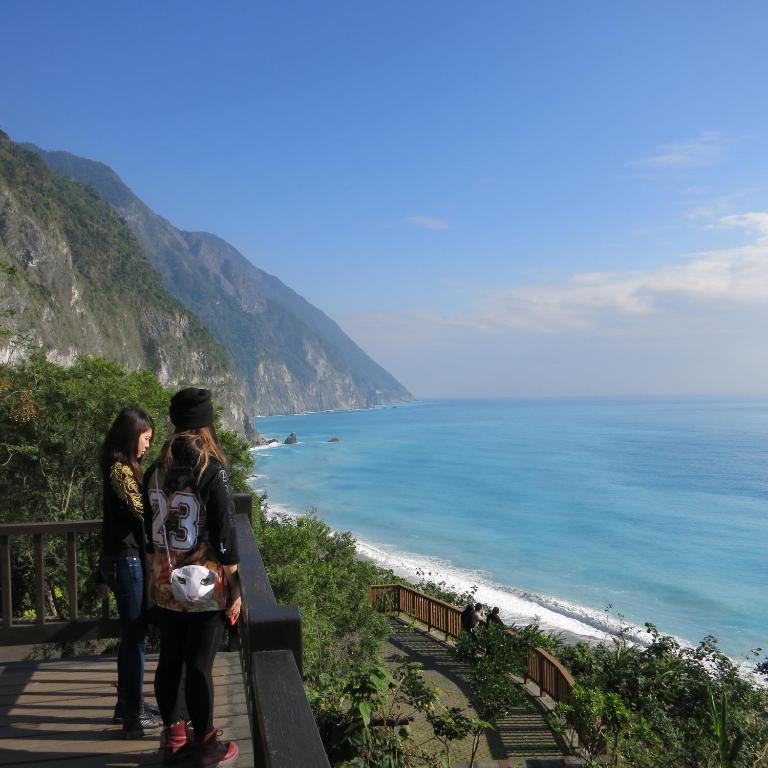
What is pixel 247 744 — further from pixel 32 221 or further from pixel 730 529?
pixel 32 221

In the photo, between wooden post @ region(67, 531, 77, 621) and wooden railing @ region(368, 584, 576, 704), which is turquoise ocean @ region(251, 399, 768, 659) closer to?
wooden railing @ region(368, 584, 576, 704)

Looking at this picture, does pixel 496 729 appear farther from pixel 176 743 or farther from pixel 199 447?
pixel 199 447

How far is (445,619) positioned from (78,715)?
494 inches

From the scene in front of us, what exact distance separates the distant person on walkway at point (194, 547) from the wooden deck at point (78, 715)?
1.68 feet

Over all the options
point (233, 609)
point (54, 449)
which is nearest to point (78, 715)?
point (233, 609)

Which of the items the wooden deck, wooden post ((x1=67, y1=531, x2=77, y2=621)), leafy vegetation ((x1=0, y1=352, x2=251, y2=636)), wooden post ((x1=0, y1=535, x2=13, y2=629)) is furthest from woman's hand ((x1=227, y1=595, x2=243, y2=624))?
leafy vegetation ((x1=0, y1=352, x2=251, y2=636))

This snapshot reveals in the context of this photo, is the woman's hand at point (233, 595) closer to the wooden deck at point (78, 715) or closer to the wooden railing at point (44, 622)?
the wooden deck at point (78, 715)

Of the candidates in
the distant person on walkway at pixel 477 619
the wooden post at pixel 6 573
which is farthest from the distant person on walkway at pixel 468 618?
the wooden post at pixel 6 573

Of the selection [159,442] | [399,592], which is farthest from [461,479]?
[159,442]

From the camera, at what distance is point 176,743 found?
2.67 metres

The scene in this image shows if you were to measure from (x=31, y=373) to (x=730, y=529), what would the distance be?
169 ft

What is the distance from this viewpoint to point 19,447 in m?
12.9

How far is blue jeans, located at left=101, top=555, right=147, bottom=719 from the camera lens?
3082 millimetres

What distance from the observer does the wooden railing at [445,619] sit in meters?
10.6
